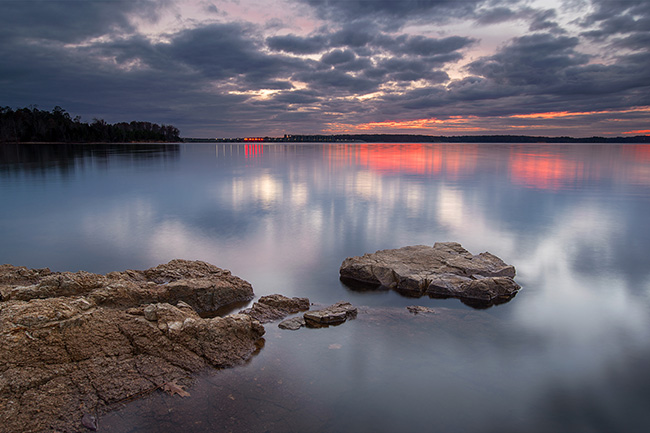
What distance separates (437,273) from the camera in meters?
8.92

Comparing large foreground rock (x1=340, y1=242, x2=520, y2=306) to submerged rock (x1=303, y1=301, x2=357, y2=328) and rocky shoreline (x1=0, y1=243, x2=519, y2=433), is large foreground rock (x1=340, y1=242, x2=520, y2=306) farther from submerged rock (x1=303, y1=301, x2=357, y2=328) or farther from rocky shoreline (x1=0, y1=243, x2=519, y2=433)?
submerged rock (x1=303, y1=301, x2=357, y2=328)

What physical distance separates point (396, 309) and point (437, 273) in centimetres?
195

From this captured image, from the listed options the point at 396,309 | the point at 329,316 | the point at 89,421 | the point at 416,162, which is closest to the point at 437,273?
the point at 396,309

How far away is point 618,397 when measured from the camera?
5.16 metres

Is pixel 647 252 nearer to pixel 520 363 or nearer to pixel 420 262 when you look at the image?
pixel 420 262

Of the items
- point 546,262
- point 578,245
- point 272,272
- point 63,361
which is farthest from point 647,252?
point 63,361

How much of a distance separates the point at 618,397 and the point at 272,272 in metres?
7.08

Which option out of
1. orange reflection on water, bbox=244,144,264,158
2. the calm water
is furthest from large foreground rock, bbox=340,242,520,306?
orange reflection on water, bbox=244,144,264,158

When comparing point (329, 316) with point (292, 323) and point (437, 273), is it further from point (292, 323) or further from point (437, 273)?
point (437, 273)

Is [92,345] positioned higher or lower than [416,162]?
lower

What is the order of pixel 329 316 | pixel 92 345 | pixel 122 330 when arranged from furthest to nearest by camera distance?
pixel 329 316, pixel 122 330, pixel 92 345

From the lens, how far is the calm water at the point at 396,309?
15.4 feet

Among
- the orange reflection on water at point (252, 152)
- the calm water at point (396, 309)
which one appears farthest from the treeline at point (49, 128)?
the calm water at point (396, 309)

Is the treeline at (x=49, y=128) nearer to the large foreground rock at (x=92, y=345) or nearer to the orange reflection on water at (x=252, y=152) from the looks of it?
the orange reflection on water at (x=252, y=152)
